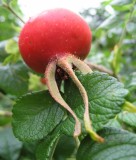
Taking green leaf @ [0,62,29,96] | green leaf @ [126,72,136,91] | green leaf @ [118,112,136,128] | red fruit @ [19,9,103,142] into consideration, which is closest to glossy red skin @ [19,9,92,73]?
red fruit @ [19,9,103,142]

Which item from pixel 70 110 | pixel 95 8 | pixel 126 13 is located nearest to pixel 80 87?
pixel 70 110

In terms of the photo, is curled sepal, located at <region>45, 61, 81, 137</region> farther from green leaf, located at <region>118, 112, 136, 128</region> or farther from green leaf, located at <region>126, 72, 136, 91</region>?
green leaf, located at <region>126, 72, 136, 91</region>

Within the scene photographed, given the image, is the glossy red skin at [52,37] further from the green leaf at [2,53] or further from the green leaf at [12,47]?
the green leaf at [2,53]

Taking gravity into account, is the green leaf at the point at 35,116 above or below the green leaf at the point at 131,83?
above

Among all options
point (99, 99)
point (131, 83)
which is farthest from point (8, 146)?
point (99, 99)

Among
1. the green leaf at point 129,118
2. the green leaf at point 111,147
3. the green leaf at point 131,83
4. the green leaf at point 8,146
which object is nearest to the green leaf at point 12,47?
the green leaf at point 8,146

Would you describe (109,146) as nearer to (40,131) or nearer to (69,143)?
(40,131)
